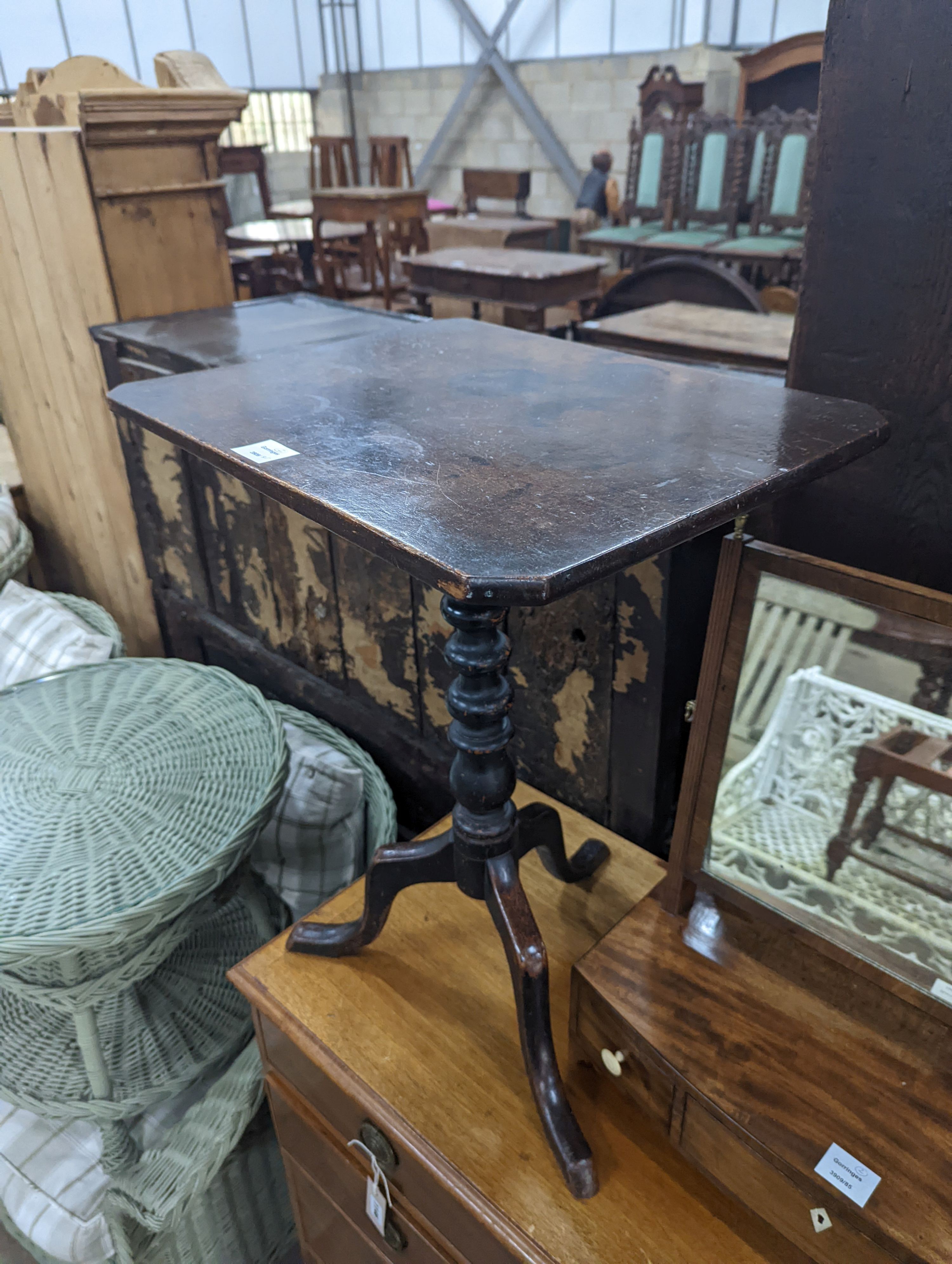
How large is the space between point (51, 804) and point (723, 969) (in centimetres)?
98

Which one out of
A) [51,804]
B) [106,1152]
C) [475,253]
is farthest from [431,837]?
[475,253]

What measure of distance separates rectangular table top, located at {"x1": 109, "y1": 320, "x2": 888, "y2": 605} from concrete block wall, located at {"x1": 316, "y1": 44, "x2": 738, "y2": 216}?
6.62 metres

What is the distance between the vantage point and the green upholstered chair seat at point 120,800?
111 cm

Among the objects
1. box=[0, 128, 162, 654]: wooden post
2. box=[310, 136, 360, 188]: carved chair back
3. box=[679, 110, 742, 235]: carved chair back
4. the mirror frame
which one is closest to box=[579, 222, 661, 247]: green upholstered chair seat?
box=[679, 110, 742, 235]: carved chair back

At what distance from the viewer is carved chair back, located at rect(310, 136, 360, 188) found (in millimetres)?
7980

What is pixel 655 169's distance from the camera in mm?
5801

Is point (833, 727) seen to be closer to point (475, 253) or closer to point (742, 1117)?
point (742, 1117)

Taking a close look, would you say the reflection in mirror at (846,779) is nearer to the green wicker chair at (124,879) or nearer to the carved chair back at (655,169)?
the green wicker chair at (124,879)

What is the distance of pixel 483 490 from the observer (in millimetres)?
677

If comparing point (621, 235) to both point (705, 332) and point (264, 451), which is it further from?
point (264, 451)

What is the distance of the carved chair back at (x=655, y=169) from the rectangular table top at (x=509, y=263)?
1873mm

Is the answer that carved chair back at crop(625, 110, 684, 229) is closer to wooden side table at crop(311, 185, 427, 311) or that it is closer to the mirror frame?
wooden side table at crop(311, 185, 427, 311)

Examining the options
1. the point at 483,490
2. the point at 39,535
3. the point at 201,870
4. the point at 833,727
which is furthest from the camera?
the point at 39,535

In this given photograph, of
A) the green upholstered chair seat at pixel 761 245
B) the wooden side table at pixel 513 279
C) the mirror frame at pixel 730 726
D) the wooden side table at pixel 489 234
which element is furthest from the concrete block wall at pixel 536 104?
the mirror frame at pixel 730 726
